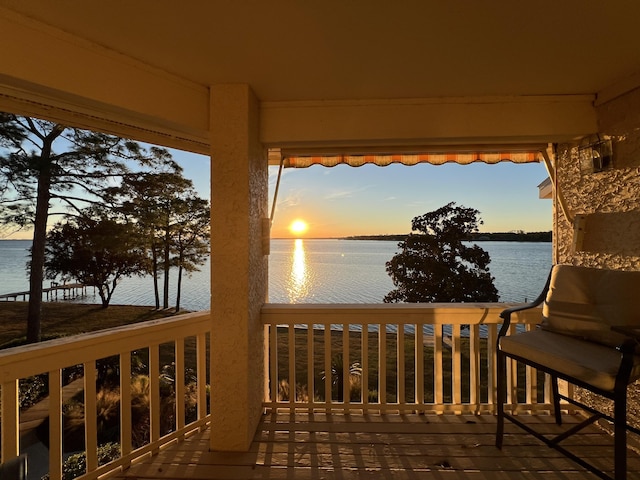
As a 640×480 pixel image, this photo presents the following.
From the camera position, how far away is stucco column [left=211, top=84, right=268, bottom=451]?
6.27ft

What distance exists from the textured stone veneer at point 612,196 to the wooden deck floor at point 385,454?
124cm

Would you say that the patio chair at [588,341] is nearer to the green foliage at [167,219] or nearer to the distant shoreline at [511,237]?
the distant shoreline at [511,237]

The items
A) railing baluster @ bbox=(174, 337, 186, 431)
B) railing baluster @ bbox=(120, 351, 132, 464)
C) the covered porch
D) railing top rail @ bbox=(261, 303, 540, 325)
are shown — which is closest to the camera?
the covered porch

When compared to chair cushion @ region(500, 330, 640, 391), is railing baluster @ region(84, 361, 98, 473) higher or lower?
lower

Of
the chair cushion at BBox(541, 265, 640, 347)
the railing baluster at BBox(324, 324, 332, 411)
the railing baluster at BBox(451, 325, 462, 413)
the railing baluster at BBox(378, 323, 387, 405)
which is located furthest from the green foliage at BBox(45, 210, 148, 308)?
the chair cushion at BBox(541, 265, 640, 347)

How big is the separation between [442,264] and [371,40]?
189cm

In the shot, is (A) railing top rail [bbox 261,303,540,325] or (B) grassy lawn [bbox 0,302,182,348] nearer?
(B) grassy lawn [bbox 0,302,182,348]

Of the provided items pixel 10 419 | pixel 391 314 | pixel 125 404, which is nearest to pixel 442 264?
pixel 391 314

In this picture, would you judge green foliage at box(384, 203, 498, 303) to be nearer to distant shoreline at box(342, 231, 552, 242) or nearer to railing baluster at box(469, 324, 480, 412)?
distant shoreline at box(342, 231, 552, 242)

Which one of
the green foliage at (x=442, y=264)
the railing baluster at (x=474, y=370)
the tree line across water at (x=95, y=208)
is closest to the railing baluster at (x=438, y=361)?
the railing baluster at (x=474, y=370)

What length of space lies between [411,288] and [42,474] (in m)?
2.72

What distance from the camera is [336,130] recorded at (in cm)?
214

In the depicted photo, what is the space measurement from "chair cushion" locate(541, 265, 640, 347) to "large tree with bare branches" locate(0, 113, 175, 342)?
9.61ft

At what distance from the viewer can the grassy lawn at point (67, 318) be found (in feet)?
5.35
